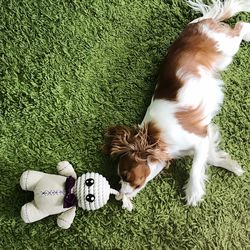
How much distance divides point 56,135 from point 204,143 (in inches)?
26.1

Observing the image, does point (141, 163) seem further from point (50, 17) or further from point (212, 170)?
point (50, 17)

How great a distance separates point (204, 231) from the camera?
2.08 m

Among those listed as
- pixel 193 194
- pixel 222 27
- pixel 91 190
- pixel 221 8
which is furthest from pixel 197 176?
pixel 221 8

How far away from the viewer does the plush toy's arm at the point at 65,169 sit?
6.55 ft

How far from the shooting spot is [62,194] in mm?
1875

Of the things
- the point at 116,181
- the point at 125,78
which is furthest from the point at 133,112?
the point at 116,181

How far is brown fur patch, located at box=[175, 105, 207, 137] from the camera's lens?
2.01 metres

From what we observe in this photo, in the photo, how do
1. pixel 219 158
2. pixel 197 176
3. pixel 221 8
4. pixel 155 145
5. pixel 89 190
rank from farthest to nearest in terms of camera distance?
pixel 221 8 < pixel 219 158 < pixel 197 176 < pixel 155 145 < pixel 89 190

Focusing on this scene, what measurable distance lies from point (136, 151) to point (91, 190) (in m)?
0.24

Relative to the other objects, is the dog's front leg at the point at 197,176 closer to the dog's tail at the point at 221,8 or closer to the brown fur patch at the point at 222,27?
the brown fur patch at the point at 222,27

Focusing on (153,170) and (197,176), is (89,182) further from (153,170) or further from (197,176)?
(197,176)

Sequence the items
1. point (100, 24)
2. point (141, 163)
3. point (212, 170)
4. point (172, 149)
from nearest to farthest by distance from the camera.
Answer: point (141, 163)
point (172, 149)
point (212, 170)
point (100, 24)

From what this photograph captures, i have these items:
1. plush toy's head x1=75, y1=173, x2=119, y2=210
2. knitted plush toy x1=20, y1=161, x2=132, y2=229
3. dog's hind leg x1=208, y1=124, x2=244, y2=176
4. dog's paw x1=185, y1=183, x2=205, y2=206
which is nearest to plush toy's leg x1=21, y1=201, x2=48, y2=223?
knitted plush toy x1=20, y1=161, x2=132, y2=229

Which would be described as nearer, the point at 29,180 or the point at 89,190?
the point at 89,190
